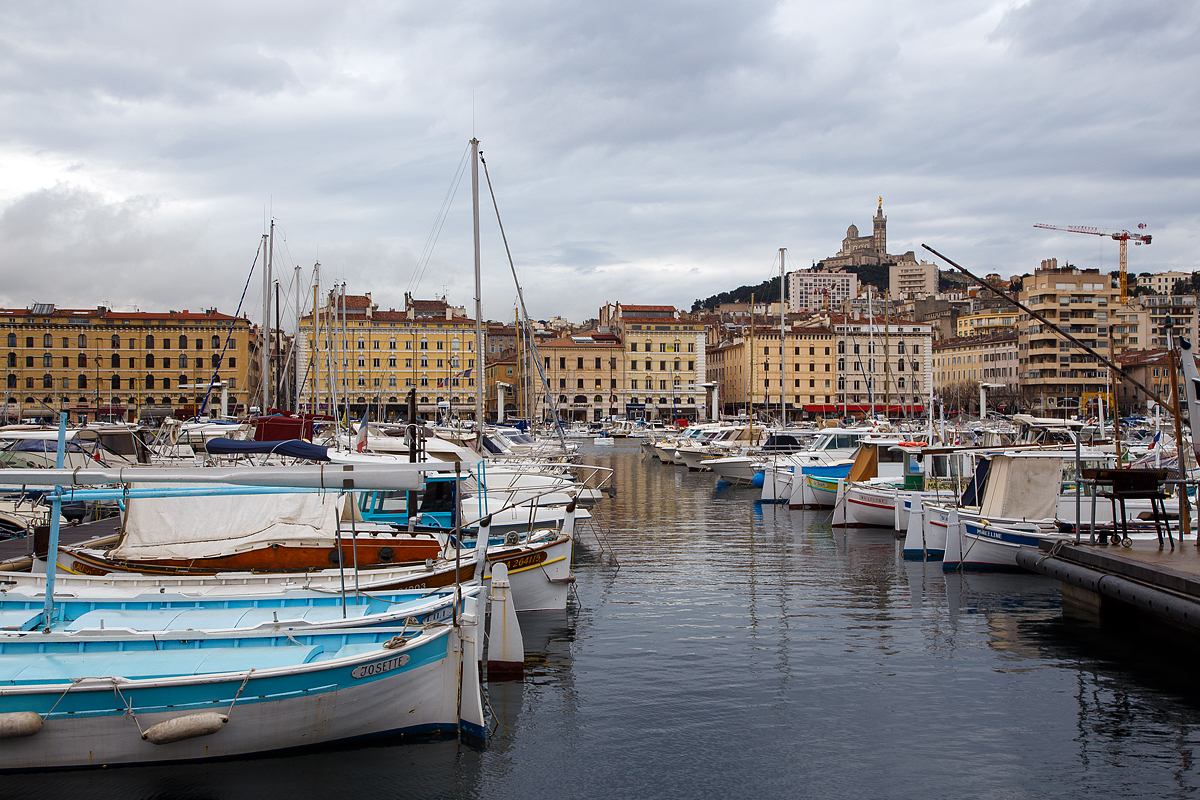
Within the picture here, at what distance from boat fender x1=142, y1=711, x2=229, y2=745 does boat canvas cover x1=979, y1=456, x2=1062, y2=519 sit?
17.6 m

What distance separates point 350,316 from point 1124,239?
4293 inches

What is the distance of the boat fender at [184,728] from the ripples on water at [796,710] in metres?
0.57

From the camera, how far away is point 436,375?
109m

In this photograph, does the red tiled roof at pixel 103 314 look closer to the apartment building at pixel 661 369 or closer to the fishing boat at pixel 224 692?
the apartment building at pixel 661 369

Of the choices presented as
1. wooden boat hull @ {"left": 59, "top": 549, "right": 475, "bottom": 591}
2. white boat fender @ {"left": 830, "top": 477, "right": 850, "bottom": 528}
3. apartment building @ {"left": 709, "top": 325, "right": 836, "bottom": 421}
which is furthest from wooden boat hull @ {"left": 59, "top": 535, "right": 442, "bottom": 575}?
apartment building @ {"left": 709, "top": 325, "right": 836, "bottom": 421}

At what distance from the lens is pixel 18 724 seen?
920cm

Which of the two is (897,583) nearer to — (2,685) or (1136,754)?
(1136,754)

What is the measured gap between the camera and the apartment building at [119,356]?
318ft

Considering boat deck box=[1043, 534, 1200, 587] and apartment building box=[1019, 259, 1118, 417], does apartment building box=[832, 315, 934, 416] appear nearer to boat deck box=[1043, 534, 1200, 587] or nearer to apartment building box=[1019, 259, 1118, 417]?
apartment building box=[1019, 259, 1118, 417]

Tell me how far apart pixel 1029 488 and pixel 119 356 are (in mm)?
97369

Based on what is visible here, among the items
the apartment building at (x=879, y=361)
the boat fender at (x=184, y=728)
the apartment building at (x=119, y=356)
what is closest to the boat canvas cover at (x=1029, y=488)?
the boat fender at (x=184, y=728)

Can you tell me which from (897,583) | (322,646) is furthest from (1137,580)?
(322,646)

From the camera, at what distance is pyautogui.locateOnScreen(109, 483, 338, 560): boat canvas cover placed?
51.1 ft

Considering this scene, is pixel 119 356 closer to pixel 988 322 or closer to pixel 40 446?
pixel 40 446
